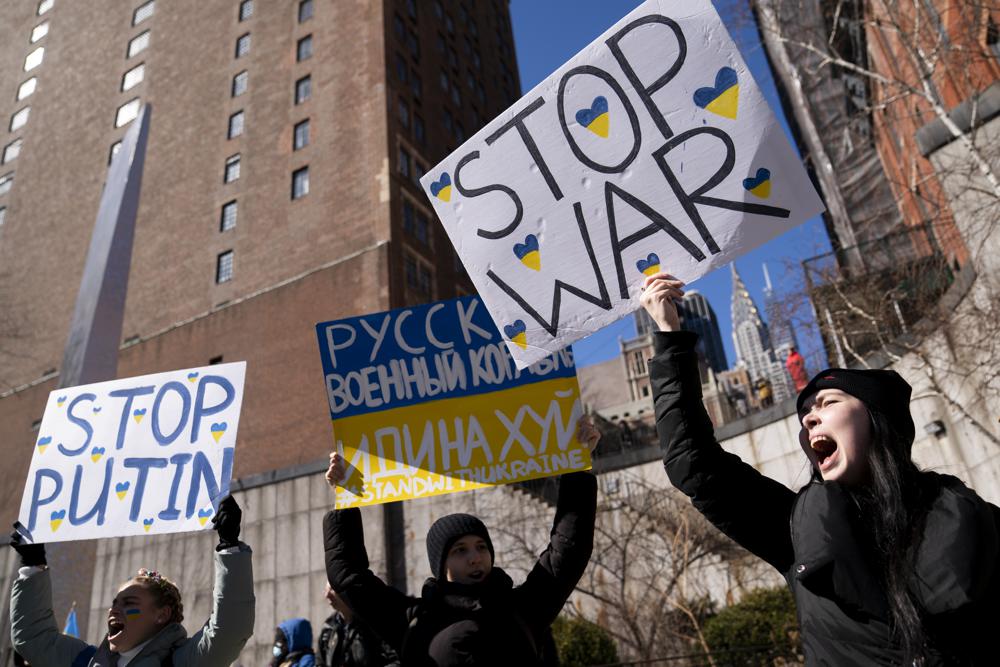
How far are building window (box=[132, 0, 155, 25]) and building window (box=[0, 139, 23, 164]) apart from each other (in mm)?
11098

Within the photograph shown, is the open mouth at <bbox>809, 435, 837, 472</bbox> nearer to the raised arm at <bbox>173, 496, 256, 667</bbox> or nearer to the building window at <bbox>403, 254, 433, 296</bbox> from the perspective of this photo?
the raised arm at <bbox>173, 496, 256, 667</bbox>

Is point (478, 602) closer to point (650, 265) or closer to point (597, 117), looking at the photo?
point (650, 265)

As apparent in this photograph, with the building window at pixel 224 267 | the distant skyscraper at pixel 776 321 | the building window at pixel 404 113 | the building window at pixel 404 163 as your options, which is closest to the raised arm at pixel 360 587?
the distant skyscraper at pixel 776 321

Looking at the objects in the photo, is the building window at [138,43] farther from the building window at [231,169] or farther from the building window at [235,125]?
the building window at [231,169]

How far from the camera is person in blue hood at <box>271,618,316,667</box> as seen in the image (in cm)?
587

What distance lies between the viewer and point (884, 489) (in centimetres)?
186

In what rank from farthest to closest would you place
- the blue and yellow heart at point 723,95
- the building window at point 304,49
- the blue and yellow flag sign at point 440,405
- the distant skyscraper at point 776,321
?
1. the building window at point 304,49
2. the distant skyscraper at point 776,321
3. the blue and yellow flag sign at point 440,405
4. the blue and yellow heart at point 723,95

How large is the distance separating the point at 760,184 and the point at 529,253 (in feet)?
3.59

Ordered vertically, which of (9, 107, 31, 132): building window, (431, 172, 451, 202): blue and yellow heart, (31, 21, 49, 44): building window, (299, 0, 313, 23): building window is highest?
(31, 21, 49, 44): building window

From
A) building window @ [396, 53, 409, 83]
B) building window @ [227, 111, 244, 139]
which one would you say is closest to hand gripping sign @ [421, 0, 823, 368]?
building window @ [396, 53, 409, 83]

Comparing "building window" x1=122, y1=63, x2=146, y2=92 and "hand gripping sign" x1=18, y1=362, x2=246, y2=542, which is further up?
"building window" x1=122, y1=63, x2=146, y2=92

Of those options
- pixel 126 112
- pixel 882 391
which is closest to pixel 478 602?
pixel 882 391

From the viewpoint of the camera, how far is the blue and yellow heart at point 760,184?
304 cm

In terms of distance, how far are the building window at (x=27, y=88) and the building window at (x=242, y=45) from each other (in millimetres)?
19976
